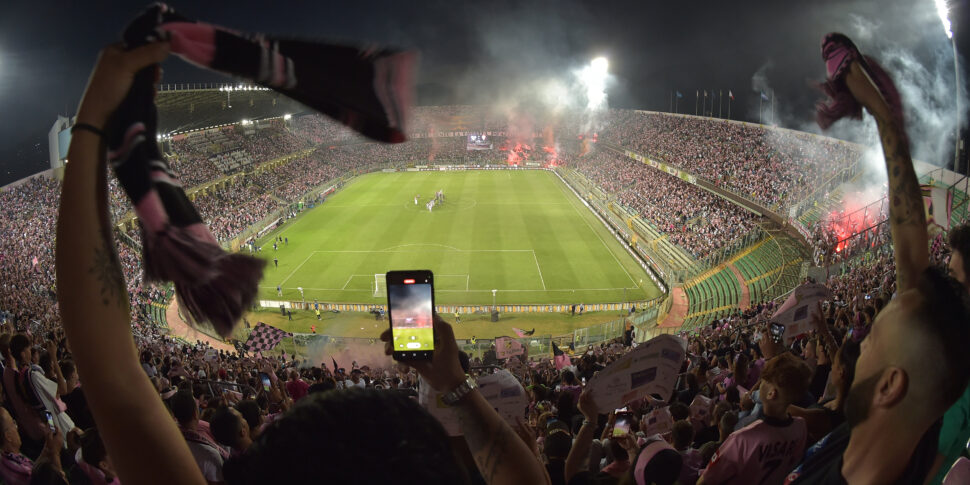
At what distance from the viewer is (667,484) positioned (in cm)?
338

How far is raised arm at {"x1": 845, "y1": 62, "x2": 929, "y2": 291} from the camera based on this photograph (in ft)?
7.59

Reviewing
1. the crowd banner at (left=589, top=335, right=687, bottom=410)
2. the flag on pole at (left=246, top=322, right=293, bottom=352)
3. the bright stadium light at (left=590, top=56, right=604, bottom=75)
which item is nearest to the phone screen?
the crowd banner at (left=589, top=335, right=687, bottom=410)

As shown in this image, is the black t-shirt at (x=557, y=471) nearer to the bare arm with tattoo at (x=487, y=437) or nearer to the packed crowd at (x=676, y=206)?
the bare arm with tattoo at (x=487, y=437)

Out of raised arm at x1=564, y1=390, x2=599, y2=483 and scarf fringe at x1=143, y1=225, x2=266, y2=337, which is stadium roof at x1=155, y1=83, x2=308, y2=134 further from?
scarf fringe at x1=143, y1=225, x2=266, y2=337

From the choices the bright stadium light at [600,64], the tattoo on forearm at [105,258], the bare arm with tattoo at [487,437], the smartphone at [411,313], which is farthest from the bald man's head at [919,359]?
the bright stadium light at [600,64]

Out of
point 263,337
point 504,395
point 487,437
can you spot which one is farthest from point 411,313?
point 263,337

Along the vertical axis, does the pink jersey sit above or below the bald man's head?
below

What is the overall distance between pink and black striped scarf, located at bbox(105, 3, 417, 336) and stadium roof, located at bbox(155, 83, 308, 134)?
41.6 metres

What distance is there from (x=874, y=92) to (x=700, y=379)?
25.1ft

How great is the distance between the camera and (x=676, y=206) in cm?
4206

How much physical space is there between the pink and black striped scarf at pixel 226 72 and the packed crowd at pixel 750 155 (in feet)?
109

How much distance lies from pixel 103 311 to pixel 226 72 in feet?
2.19

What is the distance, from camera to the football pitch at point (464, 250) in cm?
2977

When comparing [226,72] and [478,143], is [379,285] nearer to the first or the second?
[226,72]
